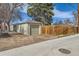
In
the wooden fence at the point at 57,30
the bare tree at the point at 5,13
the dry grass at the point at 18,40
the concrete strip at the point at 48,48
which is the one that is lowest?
the concrete strip at the point at 48,48

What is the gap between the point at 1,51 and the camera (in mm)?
2438

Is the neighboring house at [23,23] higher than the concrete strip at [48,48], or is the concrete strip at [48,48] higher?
the neighboring house at [23,23]

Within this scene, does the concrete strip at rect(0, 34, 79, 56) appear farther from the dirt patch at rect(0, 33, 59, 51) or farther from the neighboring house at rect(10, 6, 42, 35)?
the neighboring house at rect(10, 6, 42, 35)

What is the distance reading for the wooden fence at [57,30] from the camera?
250 centimetres

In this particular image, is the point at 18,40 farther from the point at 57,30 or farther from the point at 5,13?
the point at 57,30

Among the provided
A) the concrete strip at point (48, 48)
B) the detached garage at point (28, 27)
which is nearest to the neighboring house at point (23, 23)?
the detached garage at point (28, 27)

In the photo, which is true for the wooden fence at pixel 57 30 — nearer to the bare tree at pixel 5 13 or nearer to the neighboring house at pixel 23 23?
the neighboring house at pixel 23 23

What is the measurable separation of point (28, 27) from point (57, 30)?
0.32m

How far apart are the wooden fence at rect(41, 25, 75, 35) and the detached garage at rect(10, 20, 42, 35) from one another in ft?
0.18

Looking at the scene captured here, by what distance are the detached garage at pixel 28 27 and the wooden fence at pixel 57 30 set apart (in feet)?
0.18

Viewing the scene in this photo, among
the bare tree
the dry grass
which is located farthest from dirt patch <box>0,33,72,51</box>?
the bare tree

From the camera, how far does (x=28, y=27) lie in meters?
2.51

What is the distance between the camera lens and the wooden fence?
2.50m

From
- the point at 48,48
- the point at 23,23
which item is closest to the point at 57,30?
the point at 48,48
